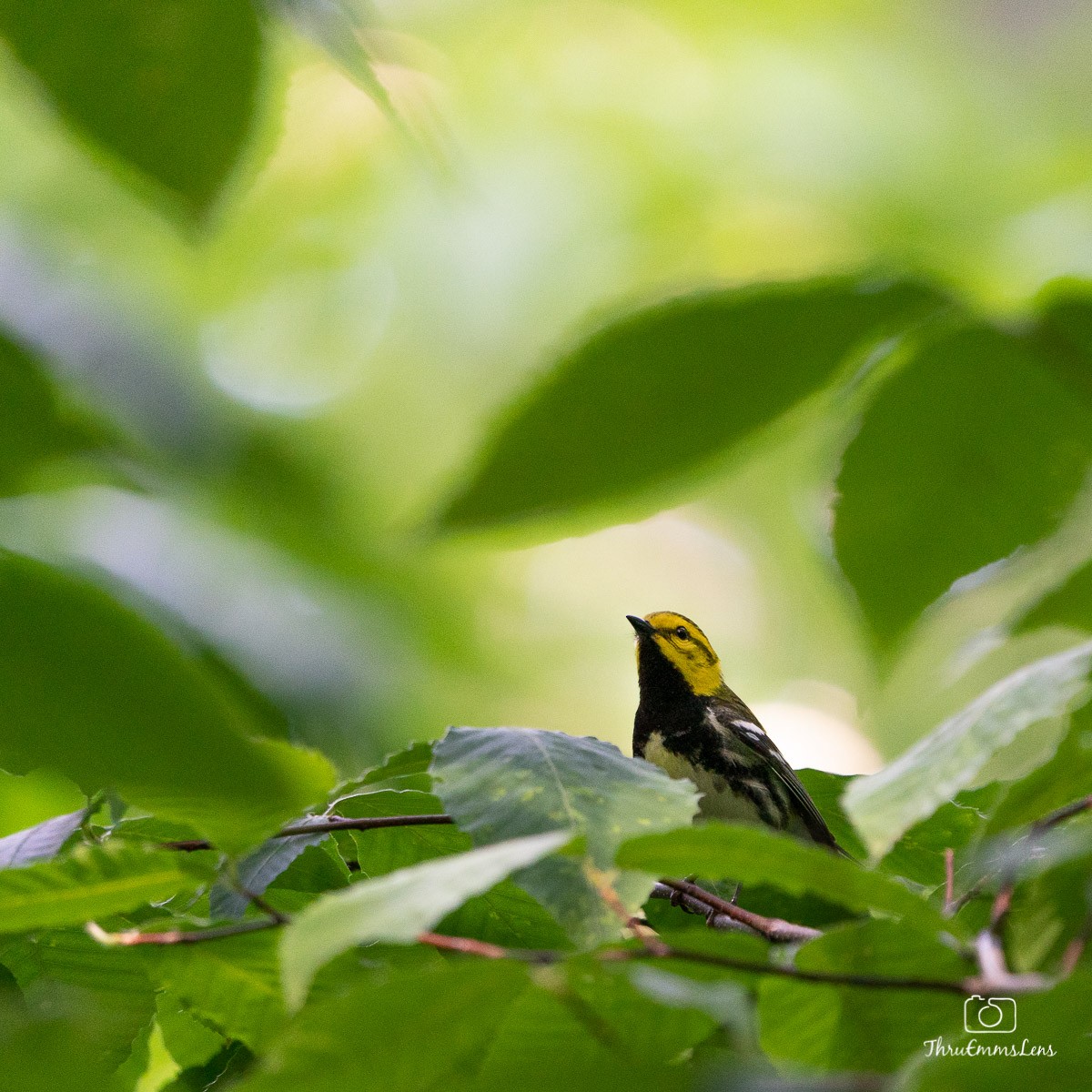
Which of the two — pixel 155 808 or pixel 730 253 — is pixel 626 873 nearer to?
pixel 155 808

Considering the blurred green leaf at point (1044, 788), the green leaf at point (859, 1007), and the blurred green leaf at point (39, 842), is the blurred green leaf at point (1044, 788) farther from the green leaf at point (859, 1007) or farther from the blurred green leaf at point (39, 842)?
the blurred green leaf at point (39, 842)

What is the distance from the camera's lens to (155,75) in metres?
0.41

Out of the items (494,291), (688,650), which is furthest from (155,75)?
(494,291)

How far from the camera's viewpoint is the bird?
201 cm

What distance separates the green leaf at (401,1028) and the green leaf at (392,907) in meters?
0.02

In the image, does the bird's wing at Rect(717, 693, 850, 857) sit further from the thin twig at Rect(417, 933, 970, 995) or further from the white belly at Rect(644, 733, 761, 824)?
the thin twig at Rect(417, 933, 970, 995)

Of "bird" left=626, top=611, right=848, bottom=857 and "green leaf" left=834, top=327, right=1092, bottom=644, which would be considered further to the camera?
"bird" left=626, top=611, right=848, bottom=857

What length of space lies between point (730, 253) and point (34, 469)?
3.24 metres

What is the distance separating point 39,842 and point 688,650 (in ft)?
6.07

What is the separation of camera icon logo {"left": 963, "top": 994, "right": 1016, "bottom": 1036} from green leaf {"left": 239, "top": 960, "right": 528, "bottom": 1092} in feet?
0.67

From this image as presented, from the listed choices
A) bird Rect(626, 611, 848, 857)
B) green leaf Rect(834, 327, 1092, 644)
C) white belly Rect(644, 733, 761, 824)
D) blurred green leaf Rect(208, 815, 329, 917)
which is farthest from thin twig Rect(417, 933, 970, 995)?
white belly Rect(644, 733, 761, 824)

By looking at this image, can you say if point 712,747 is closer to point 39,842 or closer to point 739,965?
point 39,842

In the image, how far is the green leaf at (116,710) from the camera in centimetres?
27

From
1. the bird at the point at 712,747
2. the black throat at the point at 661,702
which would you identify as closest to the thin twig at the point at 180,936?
the bird at the point at 712,747
